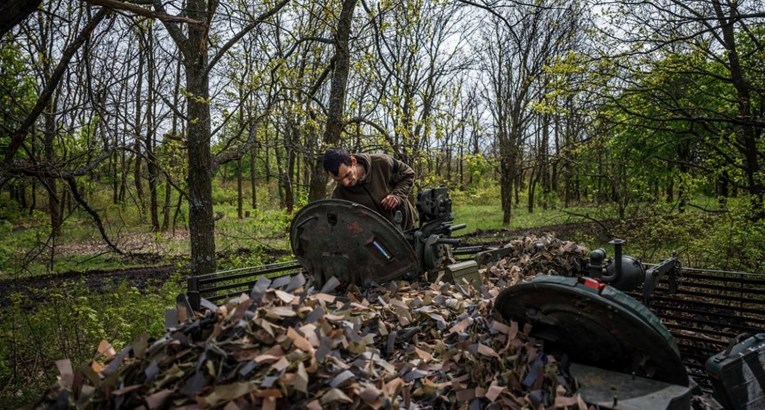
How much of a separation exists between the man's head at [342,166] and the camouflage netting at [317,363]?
1342 mm

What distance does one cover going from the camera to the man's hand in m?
4.19

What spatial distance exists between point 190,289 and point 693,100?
31.8 ft

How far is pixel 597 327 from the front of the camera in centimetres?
237

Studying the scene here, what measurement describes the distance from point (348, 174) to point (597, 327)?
2.46 metres

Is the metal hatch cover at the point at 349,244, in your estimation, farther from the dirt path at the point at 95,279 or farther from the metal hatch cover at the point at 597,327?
the dirt path at the point at 95,279

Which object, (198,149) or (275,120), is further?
(275,120)

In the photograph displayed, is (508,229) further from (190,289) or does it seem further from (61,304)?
(190,289)

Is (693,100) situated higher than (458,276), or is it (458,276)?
(693,100)

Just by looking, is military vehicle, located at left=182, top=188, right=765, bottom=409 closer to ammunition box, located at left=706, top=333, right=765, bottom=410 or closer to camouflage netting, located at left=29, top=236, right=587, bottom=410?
ammunition box, located at left=706, top=333, right=765, bottom=410

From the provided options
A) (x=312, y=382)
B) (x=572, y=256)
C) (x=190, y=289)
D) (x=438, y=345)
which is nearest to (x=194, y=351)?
(x=312, y=382)

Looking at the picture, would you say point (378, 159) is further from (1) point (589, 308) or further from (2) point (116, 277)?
(2) point (116, 277)

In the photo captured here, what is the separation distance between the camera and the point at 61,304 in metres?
7.98

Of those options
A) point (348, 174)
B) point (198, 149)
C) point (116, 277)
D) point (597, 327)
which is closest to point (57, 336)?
point (198, 149)

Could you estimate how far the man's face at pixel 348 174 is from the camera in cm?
411
